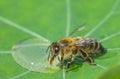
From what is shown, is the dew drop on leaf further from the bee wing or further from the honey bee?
the bee wing

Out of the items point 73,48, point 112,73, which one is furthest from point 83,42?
point 112,73

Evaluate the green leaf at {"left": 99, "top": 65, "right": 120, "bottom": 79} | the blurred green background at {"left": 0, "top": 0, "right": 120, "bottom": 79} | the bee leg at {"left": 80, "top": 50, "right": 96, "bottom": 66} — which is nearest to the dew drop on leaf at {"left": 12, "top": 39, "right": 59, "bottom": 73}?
the blurred green background at {"left": 0, "top": 0, "right": 120, "bottom": 79}

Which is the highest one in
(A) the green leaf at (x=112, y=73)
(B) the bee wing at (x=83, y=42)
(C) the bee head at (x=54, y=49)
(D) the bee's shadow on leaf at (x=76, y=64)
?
(B) the bee wing at (x=83, y=42)

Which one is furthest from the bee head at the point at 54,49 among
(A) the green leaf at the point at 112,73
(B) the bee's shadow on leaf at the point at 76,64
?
(A) the green leaf at the point at 112,73

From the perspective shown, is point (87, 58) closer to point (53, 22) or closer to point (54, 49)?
point (54, 49)

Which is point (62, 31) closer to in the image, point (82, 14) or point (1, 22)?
point (82, 14)

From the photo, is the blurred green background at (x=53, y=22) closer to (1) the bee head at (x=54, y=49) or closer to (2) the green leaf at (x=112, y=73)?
(1) the bee head at (x=54, y=49)

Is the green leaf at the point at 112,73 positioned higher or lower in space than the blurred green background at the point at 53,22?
lower
